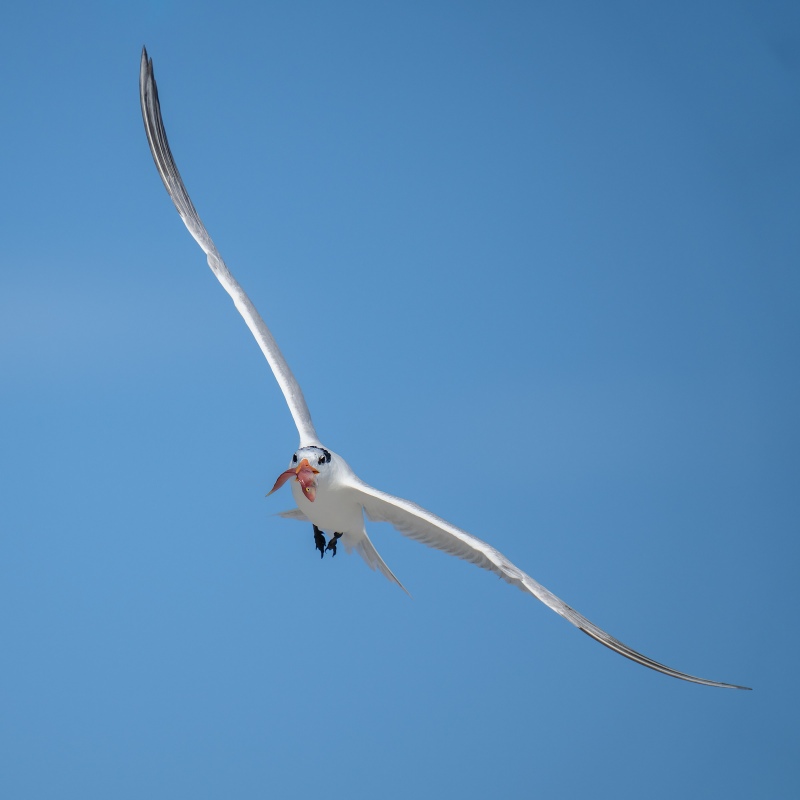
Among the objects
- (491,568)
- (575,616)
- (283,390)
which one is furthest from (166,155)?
(575,616)

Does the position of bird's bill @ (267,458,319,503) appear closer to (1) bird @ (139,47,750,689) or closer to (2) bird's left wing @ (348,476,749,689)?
(1) bird @ (139,47,750,689)

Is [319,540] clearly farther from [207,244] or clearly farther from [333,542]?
[207,244]

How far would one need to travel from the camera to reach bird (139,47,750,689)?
511 cm

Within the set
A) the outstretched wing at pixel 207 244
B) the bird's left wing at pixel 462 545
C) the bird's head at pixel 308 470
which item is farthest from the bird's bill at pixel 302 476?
the outstretched wing at pixel 207 244

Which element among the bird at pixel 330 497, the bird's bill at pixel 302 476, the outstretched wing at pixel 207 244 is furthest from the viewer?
the outstretched wing at pixel 207 244

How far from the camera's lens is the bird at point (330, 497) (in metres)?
5.11

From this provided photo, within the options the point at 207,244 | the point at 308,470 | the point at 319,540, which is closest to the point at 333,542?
the point at 319,540

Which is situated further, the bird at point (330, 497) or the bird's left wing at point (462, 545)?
the bird at point (330, 497)

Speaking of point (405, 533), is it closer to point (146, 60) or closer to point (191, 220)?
point (191, 220)

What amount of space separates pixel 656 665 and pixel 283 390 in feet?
8.03

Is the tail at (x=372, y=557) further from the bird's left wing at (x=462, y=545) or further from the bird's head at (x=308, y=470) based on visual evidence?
the bird's head at (x=308, y=470)

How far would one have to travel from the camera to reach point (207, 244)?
659 cm

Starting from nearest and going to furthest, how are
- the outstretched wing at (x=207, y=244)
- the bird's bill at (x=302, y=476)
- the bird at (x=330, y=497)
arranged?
the bird at (x=330, y=497), the bird's bill at (x=302, y=476), the outstretched wing at (x=207, y=244)

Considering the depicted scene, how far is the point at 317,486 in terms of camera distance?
18.3 ft
